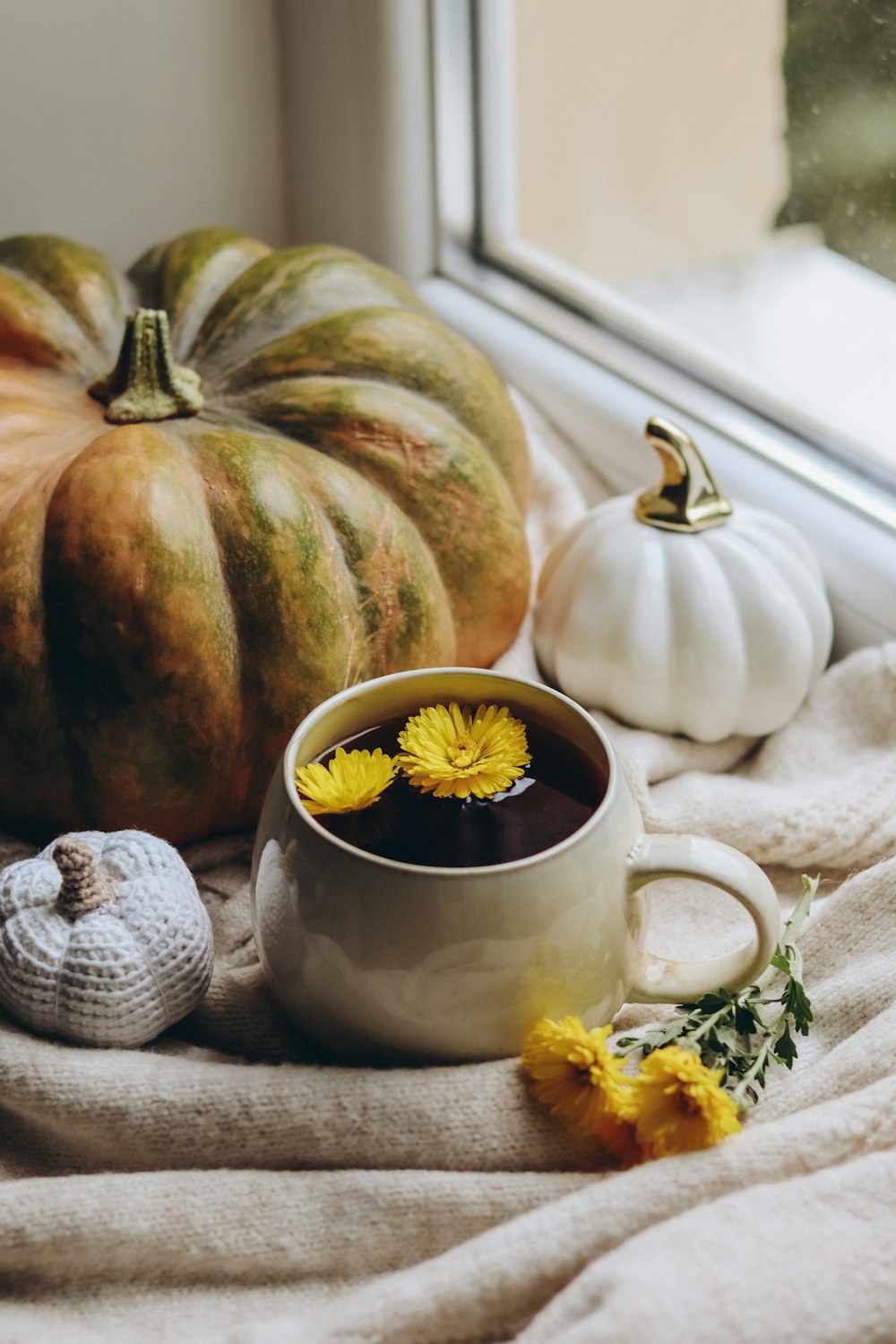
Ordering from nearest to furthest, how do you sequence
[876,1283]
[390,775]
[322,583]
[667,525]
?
1. [876,1283]
2. [390,775]
3. [322,583]
4. [667,525]

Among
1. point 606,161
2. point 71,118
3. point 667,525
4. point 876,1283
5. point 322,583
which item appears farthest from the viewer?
point 606,161

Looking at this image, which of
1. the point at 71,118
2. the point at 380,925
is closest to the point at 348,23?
the point at 71,118

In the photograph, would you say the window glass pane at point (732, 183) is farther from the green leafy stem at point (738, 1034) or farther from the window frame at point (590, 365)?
the green leafy stem at point (738, 1034)

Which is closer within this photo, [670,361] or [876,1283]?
[876,1283]

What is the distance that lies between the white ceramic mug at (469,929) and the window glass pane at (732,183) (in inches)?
19.5

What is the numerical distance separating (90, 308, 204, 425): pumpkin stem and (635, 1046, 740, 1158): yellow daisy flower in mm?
465

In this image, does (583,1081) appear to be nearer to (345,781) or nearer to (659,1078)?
(659,1078)

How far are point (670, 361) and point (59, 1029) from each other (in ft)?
2.42

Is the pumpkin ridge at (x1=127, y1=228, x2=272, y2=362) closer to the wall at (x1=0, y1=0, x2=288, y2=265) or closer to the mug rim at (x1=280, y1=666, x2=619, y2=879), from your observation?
the wall at (x1=0, y1=0, x2=288, y2=265)

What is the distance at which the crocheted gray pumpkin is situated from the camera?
1.94ft

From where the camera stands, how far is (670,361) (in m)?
1.08

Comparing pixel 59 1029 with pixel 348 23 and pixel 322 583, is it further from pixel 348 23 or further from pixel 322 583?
pixel 348 23

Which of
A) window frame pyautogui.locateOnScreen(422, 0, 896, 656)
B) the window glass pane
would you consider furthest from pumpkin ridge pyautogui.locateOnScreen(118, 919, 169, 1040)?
the window glass pane

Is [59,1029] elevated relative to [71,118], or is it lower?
lower
